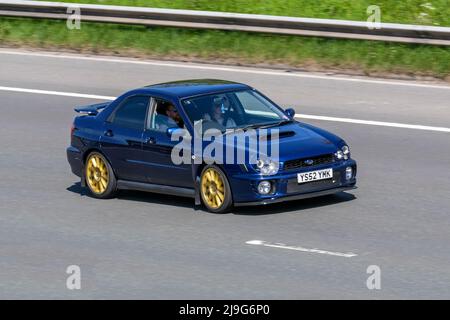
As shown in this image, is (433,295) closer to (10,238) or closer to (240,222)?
(240,222)

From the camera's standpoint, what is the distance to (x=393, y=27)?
825 inches

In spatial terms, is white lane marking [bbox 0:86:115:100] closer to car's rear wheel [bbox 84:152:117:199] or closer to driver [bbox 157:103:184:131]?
car's rear wheel [bbox 84:152:117:199]

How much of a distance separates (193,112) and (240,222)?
1.60m

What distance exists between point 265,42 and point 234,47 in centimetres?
62

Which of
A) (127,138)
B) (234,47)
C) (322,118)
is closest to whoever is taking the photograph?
(127,138)

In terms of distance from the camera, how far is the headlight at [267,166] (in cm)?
1338

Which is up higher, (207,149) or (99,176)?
(207,149)

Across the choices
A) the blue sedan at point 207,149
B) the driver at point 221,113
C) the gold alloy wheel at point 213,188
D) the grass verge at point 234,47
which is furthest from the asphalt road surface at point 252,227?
the grass verge at point 234,47

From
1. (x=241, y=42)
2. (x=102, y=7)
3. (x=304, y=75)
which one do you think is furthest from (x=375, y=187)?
(x=102, y=7)

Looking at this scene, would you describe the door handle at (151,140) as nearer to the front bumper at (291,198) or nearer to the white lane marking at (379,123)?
the front bumper at (291,198)

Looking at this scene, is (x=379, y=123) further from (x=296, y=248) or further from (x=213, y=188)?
(x=296, y=248)

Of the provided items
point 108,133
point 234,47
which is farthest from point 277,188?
point 234,47

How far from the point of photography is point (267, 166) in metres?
13.4

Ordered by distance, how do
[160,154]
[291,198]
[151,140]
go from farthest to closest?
[151,140] → [160,154] → [291,198]
